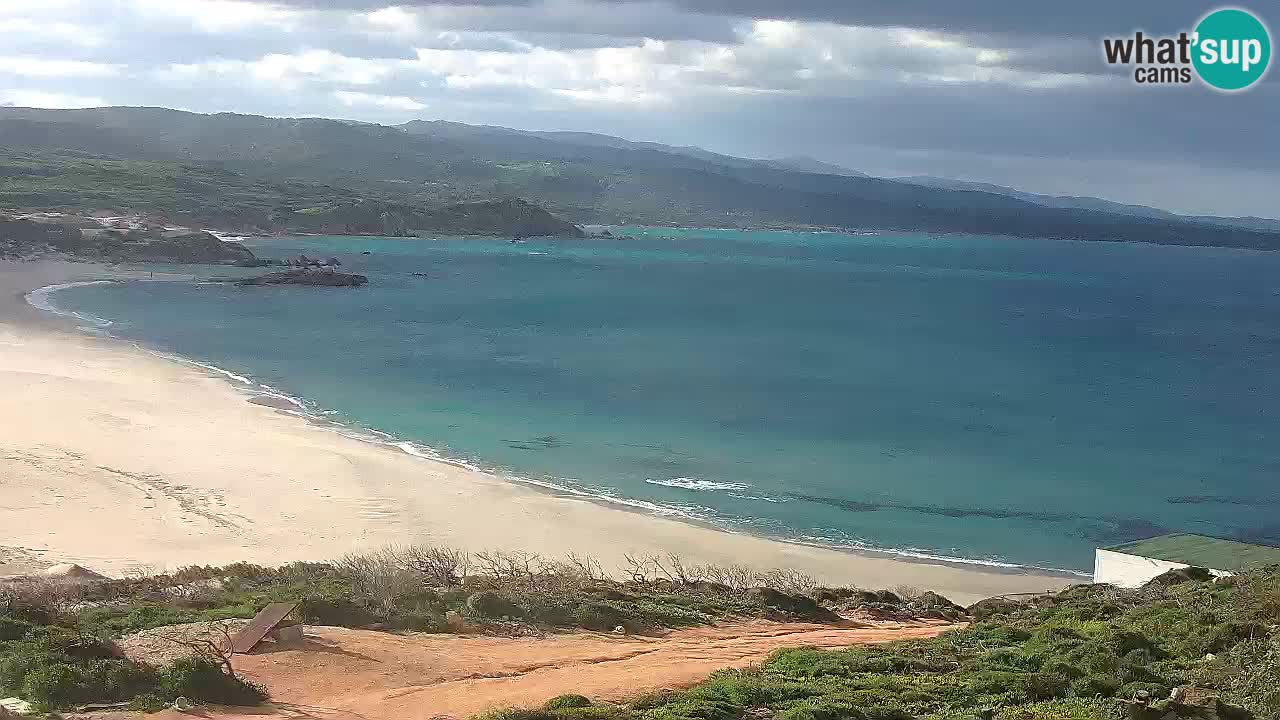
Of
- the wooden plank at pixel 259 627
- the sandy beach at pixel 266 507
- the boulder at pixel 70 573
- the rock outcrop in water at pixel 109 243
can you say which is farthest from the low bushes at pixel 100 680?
the rock outcrop in water at pixel 109 243

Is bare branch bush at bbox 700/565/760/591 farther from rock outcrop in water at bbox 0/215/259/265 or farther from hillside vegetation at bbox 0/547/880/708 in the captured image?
rock outcrop in water at bbox 0/215/259/265

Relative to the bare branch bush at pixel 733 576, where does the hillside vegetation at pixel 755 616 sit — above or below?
above

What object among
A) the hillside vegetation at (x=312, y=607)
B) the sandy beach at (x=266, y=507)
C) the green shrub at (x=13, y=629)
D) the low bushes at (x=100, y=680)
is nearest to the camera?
the low bushes at (x=100, y=680)

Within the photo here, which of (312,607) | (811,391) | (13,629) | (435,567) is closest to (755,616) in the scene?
(435,567)

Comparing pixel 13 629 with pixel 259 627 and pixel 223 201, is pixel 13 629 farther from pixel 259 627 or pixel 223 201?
pixel 223 201

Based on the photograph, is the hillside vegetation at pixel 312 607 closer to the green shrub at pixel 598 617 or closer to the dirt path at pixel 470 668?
the green shrub at pixel 598 617

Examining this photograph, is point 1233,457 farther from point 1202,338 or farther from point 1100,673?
point 1202,338

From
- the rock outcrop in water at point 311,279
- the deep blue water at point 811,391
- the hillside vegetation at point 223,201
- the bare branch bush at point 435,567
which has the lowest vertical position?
the deep blue water at point 811,391

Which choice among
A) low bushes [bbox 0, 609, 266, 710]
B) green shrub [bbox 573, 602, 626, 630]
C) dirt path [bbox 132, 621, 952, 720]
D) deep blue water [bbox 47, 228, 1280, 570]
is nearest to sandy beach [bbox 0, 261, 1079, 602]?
deep blue water [bbox 47, 228, 1280, 570]
